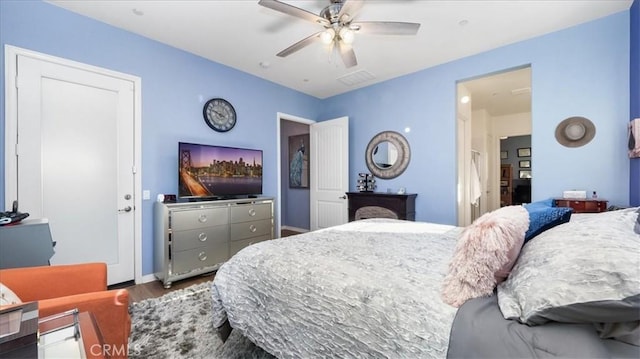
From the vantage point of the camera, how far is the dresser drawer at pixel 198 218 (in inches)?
114

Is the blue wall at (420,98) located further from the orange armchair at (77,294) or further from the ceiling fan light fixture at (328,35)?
the ceiling fan light fixture at (328,35)

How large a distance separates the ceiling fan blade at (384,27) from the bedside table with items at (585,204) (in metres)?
2.08

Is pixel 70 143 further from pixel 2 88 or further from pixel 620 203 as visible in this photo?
pixel 620 203

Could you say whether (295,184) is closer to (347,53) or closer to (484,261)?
(347,53)

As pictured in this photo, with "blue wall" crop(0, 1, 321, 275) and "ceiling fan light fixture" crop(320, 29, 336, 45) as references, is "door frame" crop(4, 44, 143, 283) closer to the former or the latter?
"blue wall" crop(0, 1, 321, 275)

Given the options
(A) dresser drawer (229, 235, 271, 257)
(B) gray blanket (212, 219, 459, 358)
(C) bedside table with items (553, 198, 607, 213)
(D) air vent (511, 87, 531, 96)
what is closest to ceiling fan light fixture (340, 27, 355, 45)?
(B) gray blanket (212, 219, 459, 358)

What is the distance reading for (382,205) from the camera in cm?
402

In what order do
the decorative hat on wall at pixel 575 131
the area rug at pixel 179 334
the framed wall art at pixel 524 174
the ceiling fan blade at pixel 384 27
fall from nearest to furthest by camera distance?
1. the area rug at pixel 179 334
2. the ceiling fan blade at pixel 384 27
3. the decorative hat on wall at pixel 575 131
4. the framed wall art at pixel 524 174

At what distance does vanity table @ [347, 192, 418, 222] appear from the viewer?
3848 mm

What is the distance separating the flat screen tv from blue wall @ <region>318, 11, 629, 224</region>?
235 cm

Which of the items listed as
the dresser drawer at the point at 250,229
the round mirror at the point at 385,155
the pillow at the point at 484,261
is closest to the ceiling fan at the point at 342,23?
the pillow at the point at 484,261

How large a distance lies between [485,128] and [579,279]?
21.0 ft

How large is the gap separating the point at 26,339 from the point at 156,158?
8.62ft

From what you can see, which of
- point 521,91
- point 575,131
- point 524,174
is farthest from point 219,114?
point 524,174
